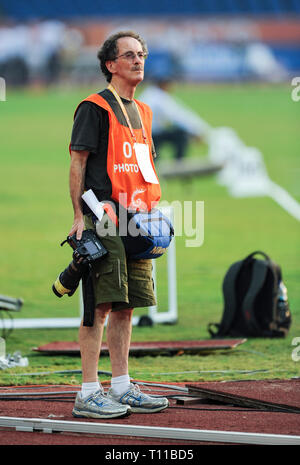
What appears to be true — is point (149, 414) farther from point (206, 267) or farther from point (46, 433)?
point (206, 267)

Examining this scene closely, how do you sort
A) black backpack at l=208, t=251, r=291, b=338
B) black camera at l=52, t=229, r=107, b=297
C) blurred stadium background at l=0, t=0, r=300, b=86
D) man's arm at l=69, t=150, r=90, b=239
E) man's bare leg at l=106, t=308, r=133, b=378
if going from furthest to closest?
blurred stadium background at l=0, t=0, r=300, b=86
black backpack at l=208, t=251, r=291, b=338
man's bare leg at l=106, t=308, r=133, b=378
man's arm at l=69, t=150, r=90, b=239
black camera at l=52, t=229, r=107, b=297

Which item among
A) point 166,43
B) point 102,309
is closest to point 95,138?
point 102,309

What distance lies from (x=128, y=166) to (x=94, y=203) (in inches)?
9.3

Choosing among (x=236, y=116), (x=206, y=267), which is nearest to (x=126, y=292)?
(x=206, y=267)

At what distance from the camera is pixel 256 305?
692 cm

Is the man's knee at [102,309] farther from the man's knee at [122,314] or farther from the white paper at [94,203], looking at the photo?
the white paper at [94,203]

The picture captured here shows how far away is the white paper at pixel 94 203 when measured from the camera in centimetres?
434

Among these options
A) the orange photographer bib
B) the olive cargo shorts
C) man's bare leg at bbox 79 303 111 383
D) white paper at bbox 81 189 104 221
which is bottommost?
man's bare leg at bbox 79 303 111 383

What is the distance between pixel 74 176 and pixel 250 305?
282cm

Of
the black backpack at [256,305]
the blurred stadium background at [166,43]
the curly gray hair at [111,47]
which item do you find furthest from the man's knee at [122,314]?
the blurred stadium background at [166,43]

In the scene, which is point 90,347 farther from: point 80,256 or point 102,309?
point 80,256

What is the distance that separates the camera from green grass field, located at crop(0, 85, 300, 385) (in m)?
6.09

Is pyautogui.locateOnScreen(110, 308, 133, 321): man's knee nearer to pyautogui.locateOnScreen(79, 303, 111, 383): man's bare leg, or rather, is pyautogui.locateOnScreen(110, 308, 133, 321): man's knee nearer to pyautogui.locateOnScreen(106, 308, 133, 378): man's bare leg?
pyautogui.locateOnScreen(106, 308, 133, 378): man's bare leg

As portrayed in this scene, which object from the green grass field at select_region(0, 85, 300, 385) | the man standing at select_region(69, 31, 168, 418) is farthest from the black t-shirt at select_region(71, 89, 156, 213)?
the green grass field at select_region(0, 85, 300, 385)
